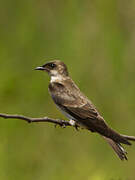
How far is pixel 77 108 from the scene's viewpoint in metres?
4.43

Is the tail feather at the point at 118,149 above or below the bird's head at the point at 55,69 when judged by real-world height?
below

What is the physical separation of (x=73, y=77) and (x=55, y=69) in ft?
2.50

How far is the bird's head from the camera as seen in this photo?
505 cm

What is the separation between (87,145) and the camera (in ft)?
18.0

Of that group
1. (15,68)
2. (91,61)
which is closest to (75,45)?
(91,61)

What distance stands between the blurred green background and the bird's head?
21.7 inches

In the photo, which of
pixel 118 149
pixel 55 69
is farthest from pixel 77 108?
pixel 55 69

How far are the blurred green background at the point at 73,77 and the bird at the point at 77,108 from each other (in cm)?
65

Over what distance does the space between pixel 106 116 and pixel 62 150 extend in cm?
60

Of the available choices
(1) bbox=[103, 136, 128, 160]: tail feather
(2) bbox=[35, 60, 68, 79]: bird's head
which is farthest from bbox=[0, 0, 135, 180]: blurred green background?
(1) bbox=[103, 136, 128, 160]: tail feather

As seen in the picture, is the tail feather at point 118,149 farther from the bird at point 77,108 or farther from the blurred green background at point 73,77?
the blurred green background at point 73,77

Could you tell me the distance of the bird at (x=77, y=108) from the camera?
3.97m

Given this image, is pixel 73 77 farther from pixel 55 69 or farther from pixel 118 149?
pixel 118 149

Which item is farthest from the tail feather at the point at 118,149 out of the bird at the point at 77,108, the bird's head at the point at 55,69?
the bird's head at the point at 55,69
